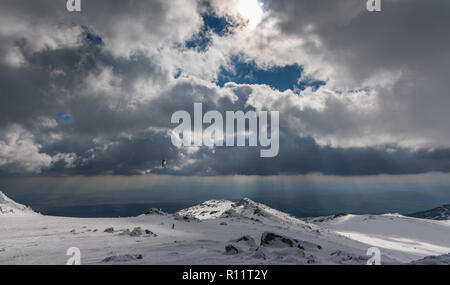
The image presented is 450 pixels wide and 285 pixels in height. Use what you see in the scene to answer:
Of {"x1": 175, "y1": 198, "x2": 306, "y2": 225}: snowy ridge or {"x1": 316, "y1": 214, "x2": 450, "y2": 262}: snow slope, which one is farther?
{"x1": 316, "y1": 214, "x2": 450, "y2": 262}: snow slope

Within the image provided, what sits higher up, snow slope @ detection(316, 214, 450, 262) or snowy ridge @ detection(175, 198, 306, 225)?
snowy ridge @ detection(175, 198, 306, 225)

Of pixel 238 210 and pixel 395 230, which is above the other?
pixel 238 210

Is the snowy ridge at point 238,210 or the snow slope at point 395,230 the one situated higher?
the snowy ridge at point 238,210

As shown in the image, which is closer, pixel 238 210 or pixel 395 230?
pixel 238 210

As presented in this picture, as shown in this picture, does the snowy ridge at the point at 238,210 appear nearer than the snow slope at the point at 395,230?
Yes
